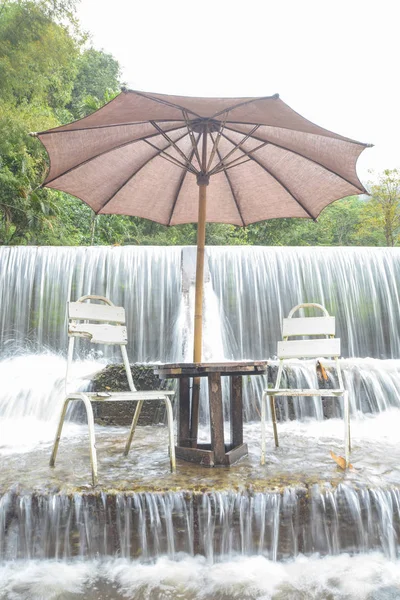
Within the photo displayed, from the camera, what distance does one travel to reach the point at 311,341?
3.75 metres

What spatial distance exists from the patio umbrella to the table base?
0.61 meters

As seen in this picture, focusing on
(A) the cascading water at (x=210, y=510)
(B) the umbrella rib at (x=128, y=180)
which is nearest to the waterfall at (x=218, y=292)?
(A) the cascading water at (x=210, y=510)

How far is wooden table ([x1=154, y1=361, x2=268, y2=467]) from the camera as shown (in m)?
3.37

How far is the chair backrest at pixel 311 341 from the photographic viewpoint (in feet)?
12.2

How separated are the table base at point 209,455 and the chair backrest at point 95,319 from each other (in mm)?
856

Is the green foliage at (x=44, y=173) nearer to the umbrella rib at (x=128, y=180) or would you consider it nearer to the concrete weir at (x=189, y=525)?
the umbrella rib at (x=128, y=180)

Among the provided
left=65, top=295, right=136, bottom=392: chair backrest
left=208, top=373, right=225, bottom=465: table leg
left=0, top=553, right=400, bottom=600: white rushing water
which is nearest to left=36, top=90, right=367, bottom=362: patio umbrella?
left=208, top=373, right=225, bottom=465: table leg

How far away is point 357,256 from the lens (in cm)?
1035

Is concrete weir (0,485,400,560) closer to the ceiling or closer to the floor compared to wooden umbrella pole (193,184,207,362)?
closer to the floor

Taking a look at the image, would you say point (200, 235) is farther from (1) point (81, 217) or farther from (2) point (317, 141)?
(1) point (81, 217)

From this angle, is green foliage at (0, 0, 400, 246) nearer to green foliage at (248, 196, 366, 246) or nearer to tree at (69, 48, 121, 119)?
green foliage at (248, 196, 366, 246)

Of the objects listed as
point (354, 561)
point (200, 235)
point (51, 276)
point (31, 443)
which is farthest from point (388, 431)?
point (51, 276)

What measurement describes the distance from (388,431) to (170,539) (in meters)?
2.96

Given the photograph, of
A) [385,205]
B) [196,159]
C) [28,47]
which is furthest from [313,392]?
[385,205]
